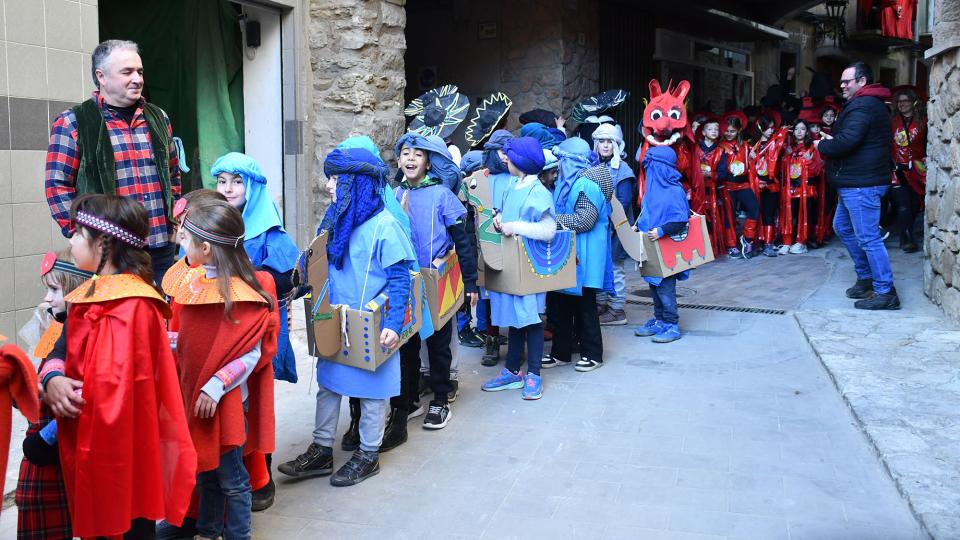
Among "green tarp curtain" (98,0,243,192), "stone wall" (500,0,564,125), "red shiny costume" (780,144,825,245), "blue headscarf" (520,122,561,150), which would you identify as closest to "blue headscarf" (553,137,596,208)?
"blue headscarf" (520,122,561,150)

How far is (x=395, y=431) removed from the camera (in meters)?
4.61

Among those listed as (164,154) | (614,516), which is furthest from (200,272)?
(614,516)

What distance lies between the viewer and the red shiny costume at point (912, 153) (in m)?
10.2

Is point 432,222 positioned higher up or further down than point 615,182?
further down

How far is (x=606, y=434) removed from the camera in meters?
4.69

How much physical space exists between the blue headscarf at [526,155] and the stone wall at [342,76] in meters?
2.34

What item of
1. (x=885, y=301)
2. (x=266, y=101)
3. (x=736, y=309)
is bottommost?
(x=736, y=309)

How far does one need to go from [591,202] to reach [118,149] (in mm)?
2933

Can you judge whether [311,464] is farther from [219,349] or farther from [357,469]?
[219,349]

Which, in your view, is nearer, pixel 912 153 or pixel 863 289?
pixel 863 289

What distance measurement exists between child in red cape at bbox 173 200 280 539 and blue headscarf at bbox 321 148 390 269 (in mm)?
785

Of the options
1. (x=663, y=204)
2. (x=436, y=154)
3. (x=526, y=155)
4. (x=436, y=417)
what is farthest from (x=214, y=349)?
(x=663, y=204)

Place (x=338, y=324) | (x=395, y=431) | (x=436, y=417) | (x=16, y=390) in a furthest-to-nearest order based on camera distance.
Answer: (x=436, y=417) < (x=395, y=431) < (x=338, y=324) < (x=16, y=390)

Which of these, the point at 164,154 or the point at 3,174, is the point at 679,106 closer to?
the point at 164,154
